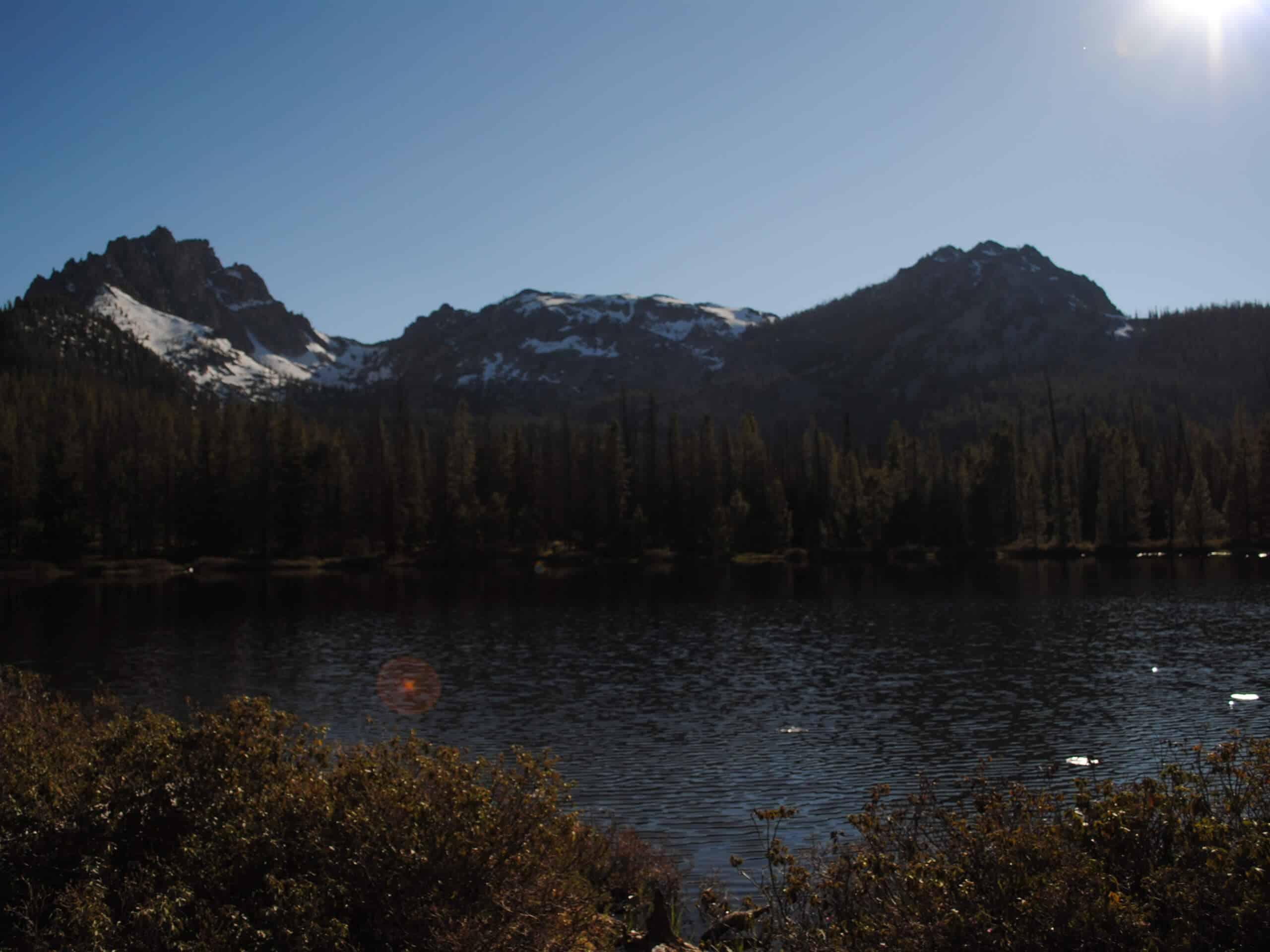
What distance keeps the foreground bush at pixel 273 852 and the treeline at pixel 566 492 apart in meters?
112

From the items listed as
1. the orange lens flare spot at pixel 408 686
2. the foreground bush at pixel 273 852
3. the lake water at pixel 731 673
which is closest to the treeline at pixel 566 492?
the lake water at pixel 731 673

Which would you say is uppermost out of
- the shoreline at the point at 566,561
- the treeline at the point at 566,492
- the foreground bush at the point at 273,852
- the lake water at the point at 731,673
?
the treeline at the point at 566,492

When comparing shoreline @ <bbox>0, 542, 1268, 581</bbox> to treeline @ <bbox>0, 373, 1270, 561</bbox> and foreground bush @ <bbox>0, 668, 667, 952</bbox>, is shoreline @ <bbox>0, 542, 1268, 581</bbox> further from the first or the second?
foreground bush @ <bbox>0, 668, 667, 952</bbox>

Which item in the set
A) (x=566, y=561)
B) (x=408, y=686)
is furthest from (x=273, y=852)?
(x=566, y=561)

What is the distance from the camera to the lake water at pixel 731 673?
24.3 m

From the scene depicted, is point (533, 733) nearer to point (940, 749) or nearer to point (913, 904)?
point (940, 749)

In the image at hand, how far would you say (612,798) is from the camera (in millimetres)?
22281

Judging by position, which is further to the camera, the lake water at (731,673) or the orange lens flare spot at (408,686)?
the orange lens flare spot at (408,686)

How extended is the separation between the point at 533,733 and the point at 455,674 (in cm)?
1213

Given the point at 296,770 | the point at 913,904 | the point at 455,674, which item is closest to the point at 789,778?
the point at 296,770

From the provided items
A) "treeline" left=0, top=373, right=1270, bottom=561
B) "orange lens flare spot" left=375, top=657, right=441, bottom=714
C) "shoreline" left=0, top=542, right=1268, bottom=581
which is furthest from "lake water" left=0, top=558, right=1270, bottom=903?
"treeline" left=0, top=373, right=1270, bottom=561

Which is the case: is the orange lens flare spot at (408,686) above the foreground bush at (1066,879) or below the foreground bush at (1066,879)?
below

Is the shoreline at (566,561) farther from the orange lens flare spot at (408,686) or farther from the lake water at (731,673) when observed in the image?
the orange lens flare spot at (408,686)

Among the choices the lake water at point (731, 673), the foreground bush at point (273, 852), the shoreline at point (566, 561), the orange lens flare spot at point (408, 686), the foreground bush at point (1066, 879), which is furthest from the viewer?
the shoreline at point (566, 561)
